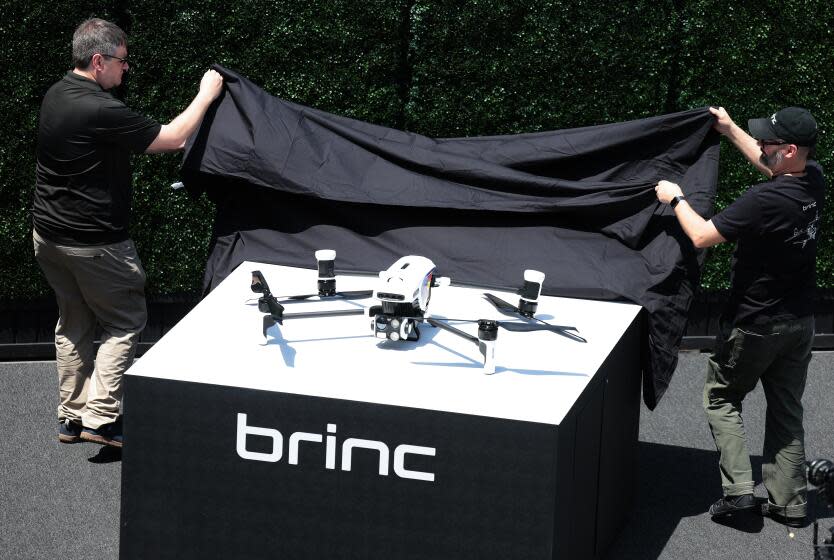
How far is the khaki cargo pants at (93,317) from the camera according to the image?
183 inches

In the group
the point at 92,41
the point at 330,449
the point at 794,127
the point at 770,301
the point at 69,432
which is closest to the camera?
the point at 330,449

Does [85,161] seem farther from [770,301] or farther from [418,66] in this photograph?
[770,301]

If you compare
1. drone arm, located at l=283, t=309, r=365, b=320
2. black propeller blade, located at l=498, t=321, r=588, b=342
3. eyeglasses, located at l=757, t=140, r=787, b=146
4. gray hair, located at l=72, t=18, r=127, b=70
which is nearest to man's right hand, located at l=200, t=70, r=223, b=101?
gray hair, located at l=72, t=18, r=127, b=70

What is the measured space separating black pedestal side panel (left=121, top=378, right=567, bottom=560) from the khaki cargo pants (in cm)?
123

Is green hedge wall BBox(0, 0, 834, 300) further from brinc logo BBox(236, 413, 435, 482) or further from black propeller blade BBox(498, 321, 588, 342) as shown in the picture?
brinc logo BBox(236, 413, 435, 482)

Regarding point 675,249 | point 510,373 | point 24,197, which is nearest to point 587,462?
point 510,373

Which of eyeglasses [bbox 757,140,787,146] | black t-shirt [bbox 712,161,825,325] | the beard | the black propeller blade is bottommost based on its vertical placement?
the black propeller blade

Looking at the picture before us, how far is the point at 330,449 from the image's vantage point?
340 cm

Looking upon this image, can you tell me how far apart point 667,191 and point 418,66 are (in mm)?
1792

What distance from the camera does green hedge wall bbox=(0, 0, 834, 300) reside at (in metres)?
5.52

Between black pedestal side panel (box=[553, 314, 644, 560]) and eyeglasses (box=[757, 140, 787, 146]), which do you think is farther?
eyeglasses (box=[757, 140, 787, 146])

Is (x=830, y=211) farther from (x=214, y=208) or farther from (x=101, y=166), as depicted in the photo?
(x=101, y=166)

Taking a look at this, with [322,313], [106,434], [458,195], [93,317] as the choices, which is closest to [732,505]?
[458,195]

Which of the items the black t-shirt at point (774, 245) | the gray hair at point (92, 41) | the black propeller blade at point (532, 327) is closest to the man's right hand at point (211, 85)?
the gray hair at point (92, 41)
